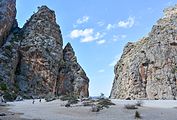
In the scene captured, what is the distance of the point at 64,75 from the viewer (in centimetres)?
8188

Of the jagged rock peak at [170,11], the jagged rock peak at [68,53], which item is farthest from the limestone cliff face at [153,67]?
the jagged rock peak at [68,53]

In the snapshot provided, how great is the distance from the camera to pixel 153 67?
253 ft

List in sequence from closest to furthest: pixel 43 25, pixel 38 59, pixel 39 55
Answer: pixel 38 59, pixel 39 55, pixel 43 25

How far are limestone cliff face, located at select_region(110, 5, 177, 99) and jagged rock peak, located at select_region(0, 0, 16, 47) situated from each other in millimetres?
33021

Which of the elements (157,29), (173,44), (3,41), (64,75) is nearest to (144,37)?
(157,29)

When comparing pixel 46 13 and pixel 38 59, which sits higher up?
pixel 46 13

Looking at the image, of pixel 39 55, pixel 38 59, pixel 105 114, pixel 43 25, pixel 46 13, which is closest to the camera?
pixel 105 114

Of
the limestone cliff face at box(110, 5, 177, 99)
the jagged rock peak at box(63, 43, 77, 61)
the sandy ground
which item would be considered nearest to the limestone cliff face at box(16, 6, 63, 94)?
the jagged rock peak at box(63, 43, 77, 61)

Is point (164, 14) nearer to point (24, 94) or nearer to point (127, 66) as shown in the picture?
point (127, 66)

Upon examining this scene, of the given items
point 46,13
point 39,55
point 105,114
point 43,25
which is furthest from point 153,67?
point 105,114

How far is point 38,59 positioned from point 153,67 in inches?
1130

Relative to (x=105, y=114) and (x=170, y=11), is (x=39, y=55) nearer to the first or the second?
(x=170, y=11)

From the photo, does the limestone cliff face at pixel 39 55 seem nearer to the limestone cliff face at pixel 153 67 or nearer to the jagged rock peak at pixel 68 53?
the jagged rock peak at pixel 68 53

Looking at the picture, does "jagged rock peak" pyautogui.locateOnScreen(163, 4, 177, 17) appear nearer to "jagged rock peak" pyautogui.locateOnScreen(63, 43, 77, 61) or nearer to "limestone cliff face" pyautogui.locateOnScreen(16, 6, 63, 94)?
"jagged rock peak" pyautogui.locateOnScreen(63, 43, 77, 61)
